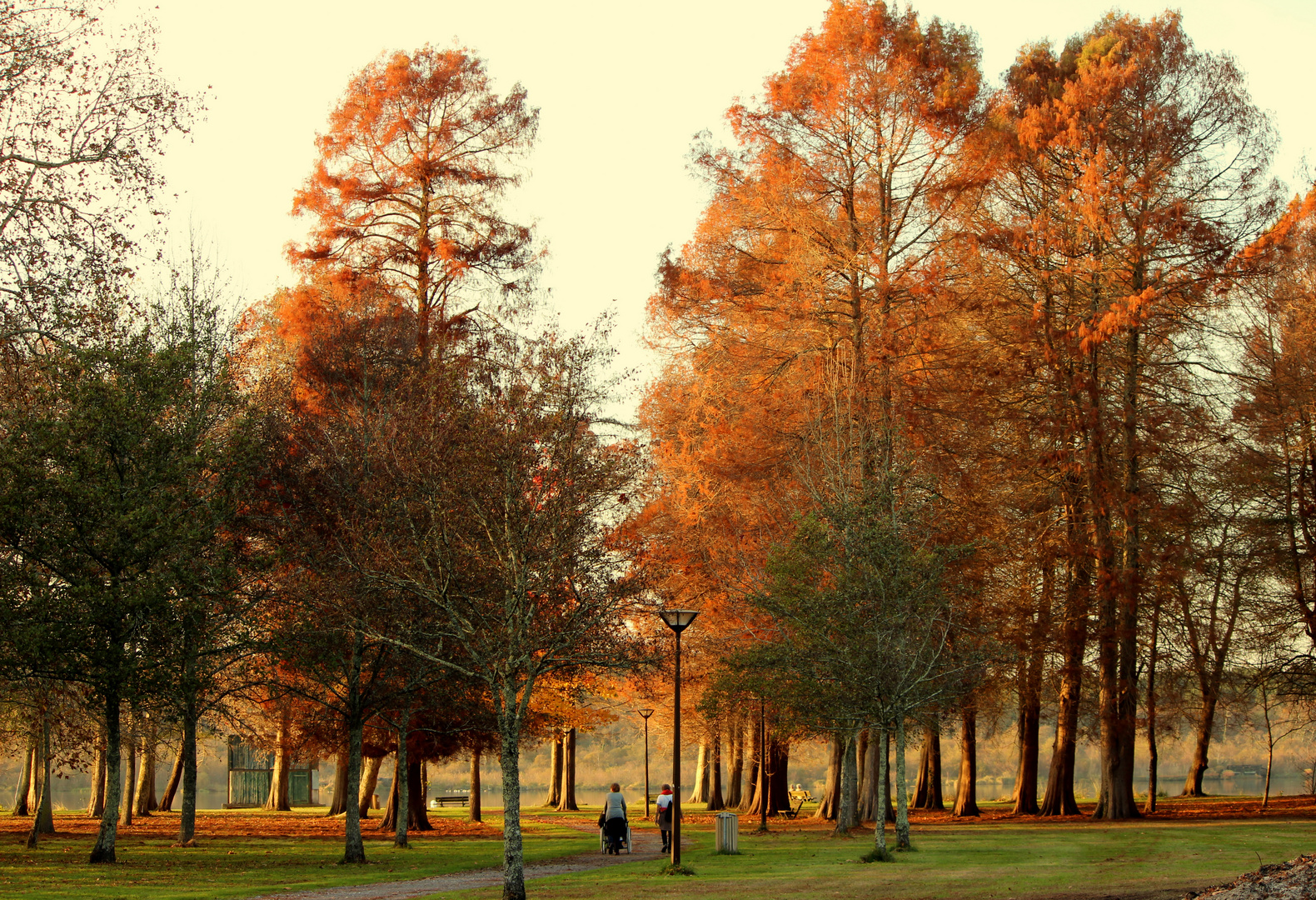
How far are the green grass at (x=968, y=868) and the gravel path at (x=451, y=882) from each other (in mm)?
682

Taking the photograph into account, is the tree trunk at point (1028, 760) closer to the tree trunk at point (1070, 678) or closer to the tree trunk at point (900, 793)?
the tree trunk at point (1070, 678)

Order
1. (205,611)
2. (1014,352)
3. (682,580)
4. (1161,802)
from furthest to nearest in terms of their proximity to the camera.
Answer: (1161,802)
(1014,352)
(682,580)
(205,611)

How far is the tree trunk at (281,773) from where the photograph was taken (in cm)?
3759

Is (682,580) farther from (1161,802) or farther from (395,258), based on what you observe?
(1161,802)

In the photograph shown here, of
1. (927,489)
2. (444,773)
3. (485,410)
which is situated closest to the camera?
(485,410)

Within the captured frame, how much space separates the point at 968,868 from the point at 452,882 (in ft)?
25.6

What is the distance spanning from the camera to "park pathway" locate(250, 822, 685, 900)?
15.3 m

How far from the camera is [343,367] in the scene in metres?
25.9

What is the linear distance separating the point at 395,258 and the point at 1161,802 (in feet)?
104

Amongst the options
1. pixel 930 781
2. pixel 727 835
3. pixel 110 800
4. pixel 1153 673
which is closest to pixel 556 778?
pixel 930 781

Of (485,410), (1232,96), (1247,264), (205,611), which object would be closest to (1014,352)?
(1247,264)

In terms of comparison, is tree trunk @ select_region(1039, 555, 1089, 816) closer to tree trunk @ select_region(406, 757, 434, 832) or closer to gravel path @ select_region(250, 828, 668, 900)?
gravel path @ select_region(250, 828, 668, 900)

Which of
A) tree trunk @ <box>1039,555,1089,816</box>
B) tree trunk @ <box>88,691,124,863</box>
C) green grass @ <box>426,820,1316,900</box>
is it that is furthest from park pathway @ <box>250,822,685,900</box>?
tree trunk @ <box>1039,555,1089,816</box>

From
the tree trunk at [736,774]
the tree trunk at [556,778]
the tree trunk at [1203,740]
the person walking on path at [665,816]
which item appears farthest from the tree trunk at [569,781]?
the tree trunk at [1203,740]
